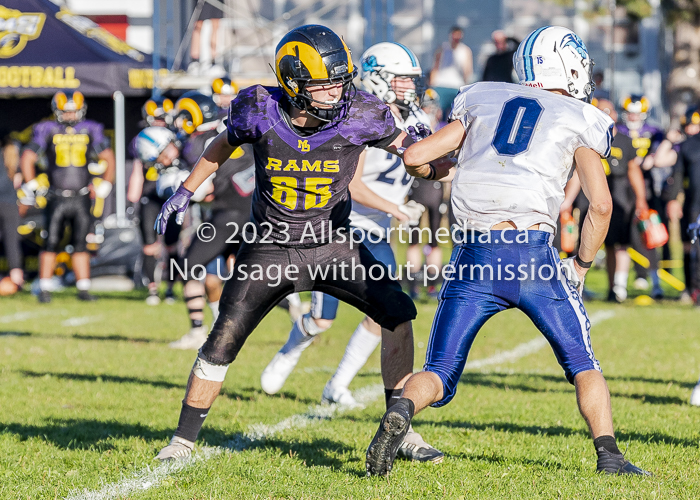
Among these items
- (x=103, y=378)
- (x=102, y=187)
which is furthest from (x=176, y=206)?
(x=102, y=187)

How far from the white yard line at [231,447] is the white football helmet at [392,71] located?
186 centimetres

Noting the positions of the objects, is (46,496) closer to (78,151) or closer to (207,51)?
(78,151)

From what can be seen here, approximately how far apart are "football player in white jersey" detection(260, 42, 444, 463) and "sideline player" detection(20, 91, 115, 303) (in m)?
6.29

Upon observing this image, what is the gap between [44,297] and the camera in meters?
11.1

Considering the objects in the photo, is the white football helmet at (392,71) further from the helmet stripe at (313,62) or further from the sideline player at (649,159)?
the sideline player at (649,159)

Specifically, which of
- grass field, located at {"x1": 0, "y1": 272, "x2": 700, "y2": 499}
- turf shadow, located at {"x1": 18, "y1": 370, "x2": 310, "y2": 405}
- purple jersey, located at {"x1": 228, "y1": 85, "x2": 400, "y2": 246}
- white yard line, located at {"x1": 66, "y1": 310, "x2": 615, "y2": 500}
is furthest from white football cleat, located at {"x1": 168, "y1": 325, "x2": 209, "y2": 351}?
purple jersey, located at {"x1": 228, "y1": 85, "x2": 400, "y2": 246}

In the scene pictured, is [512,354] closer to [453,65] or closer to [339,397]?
[339,397]

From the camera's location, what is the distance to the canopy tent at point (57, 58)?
44.3 ft

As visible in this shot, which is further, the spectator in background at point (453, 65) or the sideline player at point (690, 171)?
the spectator in background at point (453, 65)

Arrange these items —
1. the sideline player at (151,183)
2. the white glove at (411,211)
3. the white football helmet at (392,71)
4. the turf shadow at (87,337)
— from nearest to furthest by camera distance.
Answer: the white glove at (411,211) < the white football helmet at (392,71) < the turf shadow at (87,337) < the sideline player at (151,183)

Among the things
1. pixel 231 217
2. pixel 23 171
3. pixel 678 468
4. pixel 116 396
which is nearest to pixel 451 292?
pixel 678 468

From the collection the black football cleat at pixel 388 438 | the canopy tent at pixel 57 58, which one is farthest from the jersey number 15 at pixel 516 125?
the canopy tent at pixel 57 58

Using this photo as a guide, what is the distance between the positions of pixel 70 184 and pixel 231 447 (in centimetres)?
764

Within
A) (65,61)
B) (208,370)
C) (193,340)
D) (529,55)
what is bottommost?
(193,340)
